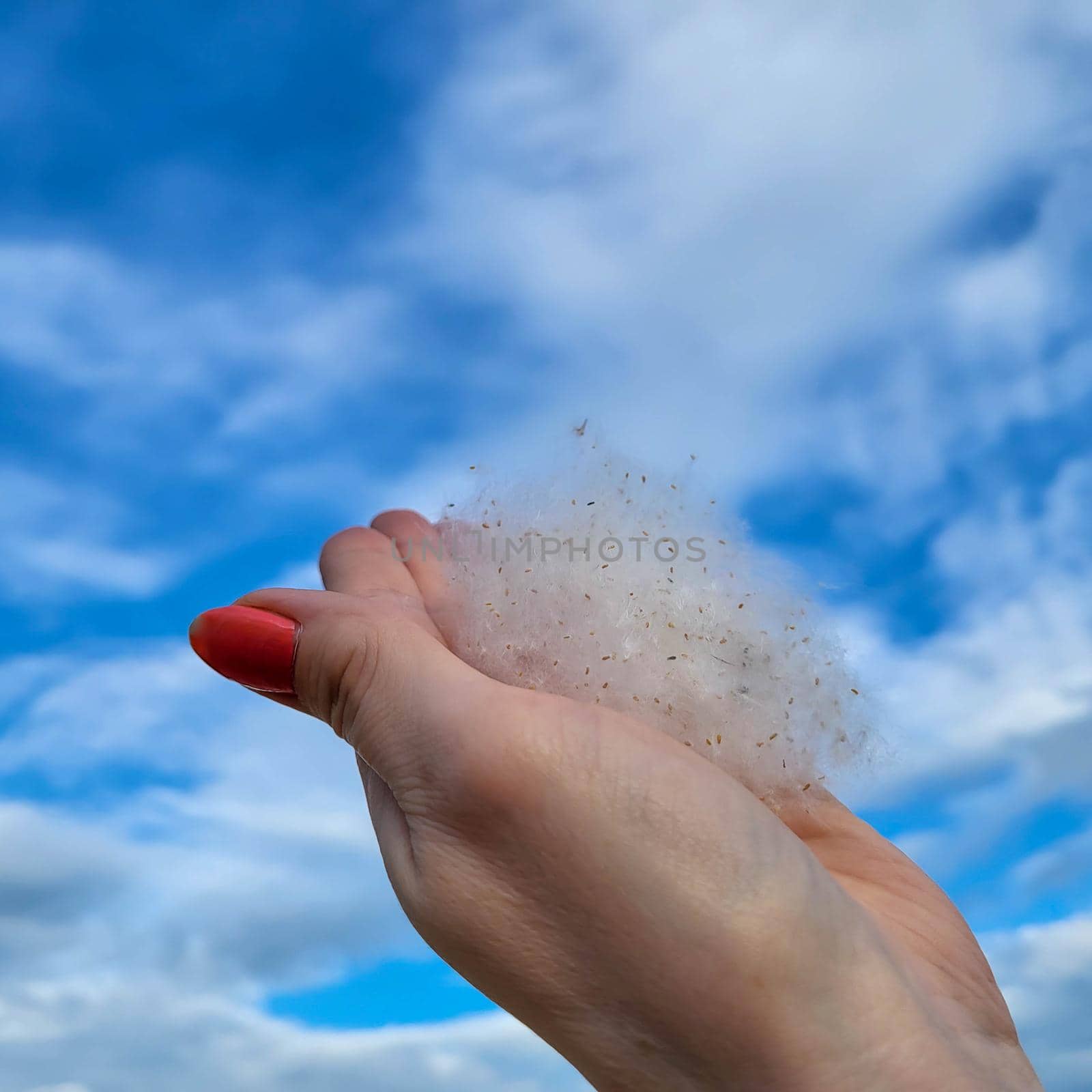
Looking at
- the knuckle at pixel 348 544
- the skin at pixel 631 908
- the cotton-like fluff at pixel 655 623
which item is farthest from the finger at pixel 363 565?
the skin at pixel 631 908

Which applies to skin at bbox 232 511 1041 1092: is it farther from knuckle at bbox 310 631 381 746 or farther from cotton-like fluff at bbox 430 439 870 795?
cotton-like fluff at bbox 430 439 870 795

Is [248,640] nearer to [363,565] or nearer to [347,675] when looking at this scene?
[347,675]

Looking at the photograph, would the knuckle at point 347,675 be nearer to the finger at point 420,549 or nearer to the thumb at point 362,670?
the thumb at point 362,670

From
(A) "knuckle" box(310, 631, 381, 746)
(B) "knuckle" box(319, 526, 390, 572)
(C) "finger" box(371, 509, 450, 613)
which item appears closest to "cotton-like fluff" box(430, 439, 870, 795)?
(C) "finger" box(371, 509, 450, 613)

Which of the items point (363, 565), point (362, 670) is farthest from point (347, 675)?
point (363, 565)

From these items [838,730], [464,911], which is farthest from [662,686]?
[464,911]

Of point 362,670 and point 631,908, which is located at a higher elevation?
point 362,670
